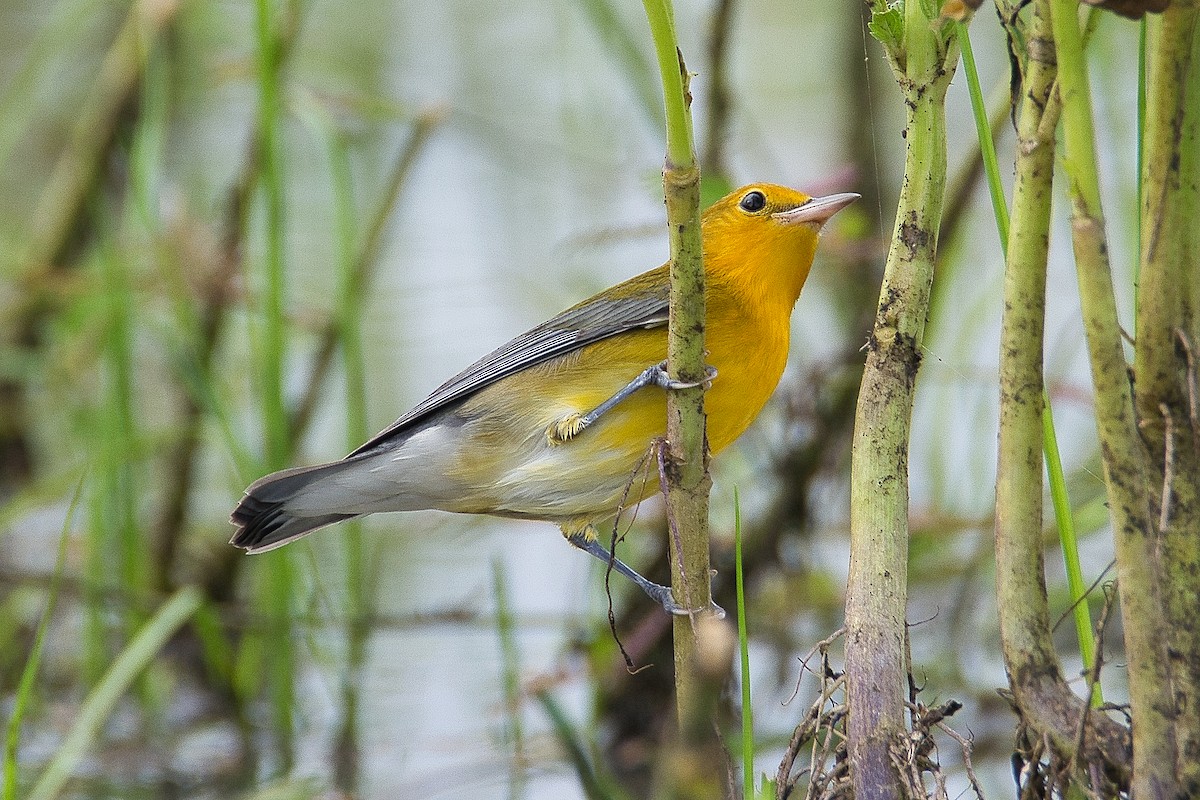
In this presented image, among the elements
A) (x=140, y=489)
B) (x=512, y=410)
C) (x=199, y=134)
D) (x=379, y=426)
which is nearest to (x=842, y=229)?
(x=512, y=410)

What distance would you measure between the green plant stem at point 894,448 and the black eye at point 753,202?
1.61m

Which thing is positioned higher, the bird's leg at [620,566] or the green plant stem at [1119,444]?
the green plant stem at [1119,444]

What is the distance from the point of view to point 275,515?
3629 millimetres

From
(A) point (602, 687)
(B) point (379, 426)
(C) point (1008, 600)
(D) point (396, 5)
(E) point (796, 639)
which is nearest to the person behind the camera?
(C) point (1008, 600)

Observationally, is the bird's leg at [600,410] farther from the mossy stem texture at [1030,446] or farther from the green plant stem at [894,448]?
the mossy stem texture at [1030,446]

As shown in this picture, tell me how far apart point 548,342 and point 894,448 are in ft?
5.32

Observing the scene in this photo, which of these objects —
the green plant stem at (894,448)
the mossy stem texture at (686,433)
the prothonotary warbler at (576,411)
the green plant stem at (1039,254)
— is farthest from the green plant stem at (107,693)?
the green plant stem at (1039,254)

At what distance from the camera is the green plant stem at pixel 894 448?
226 cm

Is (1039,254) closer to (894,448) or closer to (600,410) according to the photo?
(894,448)

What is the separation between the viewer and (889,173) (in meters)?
6.67

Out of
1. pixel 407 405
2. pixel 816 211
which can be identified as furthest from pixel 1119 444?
pixel 407 405

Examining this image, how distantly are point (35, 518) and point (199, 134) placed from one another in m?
2.84

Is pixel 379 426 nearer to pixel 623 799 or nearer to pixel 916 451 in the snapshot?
pixel 916 451

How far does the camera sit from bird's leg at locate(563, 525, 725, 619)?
9.96 feet
